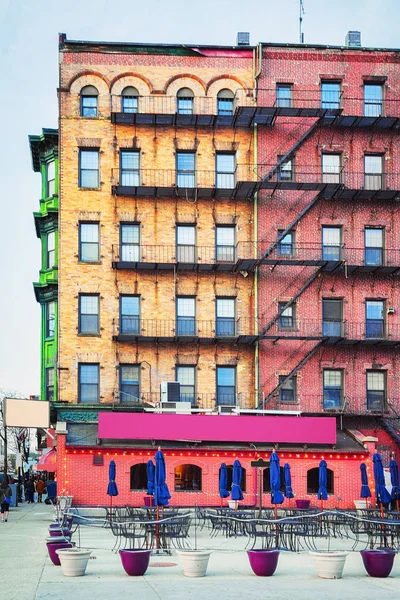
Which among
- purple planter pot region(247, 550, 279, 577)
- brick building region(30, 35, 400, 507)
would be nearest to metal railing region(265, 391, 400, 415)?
brick building region(30, 35, 400, 507)

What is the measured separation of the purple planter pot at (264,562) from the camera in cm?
2172

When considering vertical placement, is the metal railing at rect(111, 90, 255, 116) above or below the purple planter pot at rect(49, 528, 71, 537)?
above

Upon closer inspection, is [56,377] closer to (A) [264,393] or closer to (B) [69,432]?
(B) [69,432]

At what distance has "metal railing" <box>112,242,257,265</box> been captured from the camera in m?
49.4

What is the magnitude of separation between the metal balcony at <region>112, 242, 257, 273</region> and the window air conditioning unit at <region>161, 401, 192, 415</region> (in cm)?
689

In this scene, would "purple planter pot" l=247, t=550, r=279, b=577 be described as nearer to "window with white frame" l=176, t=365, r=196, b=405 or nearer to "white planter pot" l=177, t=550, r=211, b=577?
"white planter pot" l=177, t=550, r=211, b=577

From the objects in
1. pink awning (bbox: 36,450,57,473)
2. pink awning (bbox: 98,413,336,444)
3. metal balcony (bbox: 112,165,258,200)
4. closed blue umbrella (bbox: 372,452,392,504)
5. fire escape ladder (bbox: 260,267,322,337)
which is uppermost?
metal balcony (bbox: 112,165,258,200)

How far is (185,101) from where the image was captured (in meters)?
51.0

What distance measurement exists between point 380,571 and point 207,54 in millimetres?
35168

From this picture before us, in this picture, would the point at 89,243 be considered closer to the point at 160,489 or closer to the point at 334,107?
the point at 334,107

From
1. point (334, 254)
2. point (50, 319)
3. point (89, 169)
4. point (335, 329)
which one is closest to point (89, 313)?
point (50, 319)

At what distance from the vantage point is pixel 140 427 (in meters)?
45.0

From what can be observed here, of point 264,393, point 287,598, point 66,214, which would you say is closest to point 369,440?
point 264,393

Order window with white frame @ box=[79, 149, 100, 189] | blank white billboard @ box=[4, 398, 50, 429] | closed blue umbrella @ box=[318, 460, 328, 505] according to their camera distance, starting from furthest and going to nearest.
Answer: window with white frame @ box=[79, 149, 100, 189], blank white billboard @ box=[4, 398, 50, 429], closed blue umbrella @ box=[318, 460, 328, 505]
